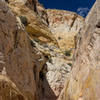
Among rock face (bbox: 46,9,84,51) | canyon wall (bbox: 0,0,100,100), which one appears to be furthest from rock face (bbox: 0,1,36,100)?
rock face (bbox: 46,9,84,51)

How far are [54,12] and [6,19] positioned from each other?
39.8m

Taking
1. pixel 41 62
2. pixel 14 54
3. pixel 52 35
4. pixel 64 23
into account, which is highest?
pixel 64 23

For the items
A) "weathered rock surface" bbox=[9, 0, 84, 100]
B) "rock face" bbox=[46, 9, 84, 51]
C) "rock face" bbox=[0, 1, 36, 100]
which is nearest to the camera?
"rock face" bbox=[0, 1, 36, 100]

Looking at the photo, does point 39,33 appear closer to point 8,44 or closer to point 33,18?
point 33,18

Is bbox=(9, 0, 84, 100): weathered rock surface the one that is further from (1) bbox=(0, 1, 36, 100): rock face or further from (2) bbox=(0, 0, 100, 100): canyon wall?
(1) bbox=(0, 1, 36, 100): rock face

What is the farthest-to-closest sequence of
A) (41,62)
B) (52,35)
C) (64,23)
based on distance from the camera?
(64,23) → (52,35) → (41,62)

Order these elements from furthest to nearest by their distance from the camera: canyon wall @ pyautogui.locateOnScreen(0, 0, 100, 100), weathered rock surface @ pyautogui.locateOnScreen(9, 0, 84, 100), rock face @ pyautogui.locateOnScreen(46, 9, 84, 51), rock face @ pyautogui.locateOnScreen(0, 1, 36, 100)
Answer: rock face @ pyautogui.locateOnScreen(46, 9, 84, 51)
weathered rock surface @ pyautogui.locateOnScreen(9, 0, 84, 100)
rock face @ pyautogui.locateOnScreen(0, 1, 36, 100)
canyon wall @ pyautogui.locateOnScreen(0, 0, 100, 100)

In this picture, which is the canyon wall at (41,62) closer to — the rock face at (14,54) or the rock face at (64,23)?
the rock face at (14,54)

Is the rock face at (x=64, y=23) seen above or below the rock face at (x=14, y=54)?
above

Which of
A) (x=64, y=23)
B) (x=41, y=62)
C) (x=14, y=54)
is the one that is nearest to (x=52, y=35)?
(x=64, y=23)

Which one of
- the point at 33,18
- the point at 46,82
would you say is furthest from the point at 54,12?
the point at 46,82

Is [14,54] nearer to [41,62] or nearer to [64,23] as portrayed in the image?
[41,62]

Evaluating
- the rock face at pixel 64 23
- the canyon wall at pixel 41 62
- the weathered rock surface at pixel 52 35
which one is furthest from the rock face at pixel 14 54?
the rock face at pixel 64 23

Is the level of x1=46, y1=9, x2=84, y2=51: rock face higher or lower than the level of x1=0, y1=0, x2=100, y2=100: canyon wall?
higher
